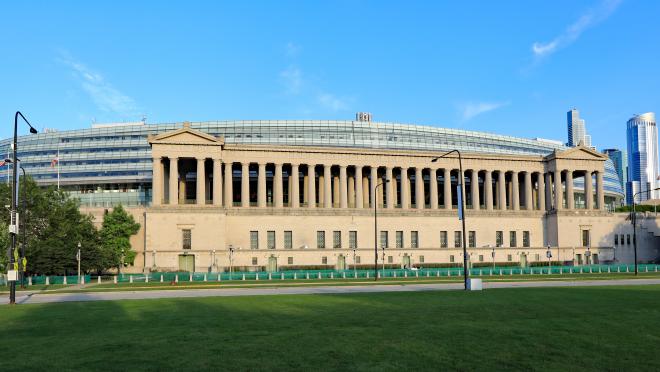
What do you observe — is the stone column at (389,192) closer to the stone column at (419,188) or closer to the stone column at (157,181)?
the stone column at (419,188)

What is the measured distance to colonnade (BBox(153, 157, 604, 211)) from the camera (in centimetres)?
10294

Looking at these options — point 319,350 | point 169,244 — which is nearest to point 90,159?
point 169,244

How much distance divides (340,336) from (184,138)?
8114cm

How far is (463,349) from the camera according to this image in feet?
60.8

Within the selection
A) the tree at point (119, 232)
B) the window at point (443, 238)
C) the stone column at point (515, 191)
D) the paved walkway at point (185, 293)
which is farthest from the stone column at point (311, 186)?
the paved walkway at point (185, 293)

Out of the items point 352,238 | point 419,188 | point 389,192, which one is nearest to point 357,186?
point 389,192

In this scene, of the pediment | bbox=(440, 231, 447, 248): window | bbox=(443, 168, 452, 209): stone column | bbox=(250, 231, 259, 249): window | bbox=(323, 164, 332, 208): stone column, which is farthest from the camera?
bbox=(443, 168, 452, 209): stone column

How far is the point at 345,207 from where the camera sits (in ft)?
350

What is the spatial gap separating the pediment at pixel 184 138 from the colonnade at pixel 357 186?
300 cm

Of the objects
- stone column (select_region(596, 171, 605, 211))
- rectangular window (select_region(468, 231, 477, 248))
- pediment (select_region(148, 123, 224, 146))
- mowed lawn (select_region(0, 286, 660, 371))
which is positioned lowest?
mowed lawn (select_region(0, 286, 660, 371))

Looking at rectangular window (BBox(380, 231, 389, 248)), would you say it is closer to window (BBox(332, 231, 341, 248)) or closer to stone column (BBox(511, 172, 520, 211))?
window (BBox(332, 231, 341, 248))

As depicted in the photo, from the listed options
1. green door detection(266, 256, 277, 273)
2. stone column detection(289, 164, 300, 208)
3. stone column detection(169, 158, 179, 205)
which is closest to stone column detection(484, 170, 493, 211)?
stone column detection(289, 164, 300, 208)

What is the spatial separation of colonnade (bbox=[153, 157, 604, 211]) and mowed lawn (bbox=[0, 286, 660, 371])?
221ft

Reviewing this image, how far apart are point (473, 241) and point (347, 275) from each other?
131ft
